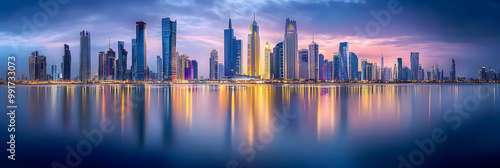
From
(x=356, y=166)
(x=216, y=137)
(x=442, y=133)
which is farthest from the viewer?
(x=442, y=133)

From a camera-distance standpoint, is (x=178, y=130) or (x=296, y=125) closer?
(x=178, y=130)

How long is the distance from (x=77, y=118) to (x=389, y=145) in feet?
69.4

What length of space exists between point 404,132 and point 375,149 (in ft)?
17.0

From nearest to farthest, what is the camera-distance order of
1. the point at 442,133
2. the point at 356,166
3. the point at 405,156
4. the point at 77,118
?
the point at 356,166, the point at 405,156, the point at 442,133, the point at 77,118

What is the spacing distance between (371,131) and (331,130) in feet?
7.33

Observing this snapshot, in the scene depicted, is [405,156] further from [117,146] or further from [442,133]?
[117,146]

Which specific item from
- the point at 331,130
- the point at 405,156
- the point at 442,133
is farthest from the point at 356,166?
the point at 442,133

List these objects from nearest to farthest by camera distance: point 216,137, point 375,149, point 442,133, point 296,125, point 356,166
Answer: point 356,166 < point 375,149 < point 216,137 < point 442,133 < point 296,125

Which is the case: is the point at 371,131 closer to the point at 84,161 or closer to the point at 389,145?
the point at 389,145

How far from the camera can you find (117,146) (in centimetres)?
1243

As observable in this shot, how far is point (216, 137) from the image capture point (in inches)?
569

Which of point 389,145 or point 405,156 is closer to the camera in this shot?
point 405,156

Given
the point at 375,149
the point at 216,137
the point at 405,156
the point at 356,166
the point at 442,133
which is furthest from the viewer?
the point at 442,133

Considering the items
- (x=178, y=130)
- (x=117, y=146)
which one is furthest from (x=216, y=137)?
(x=117, y=146)
